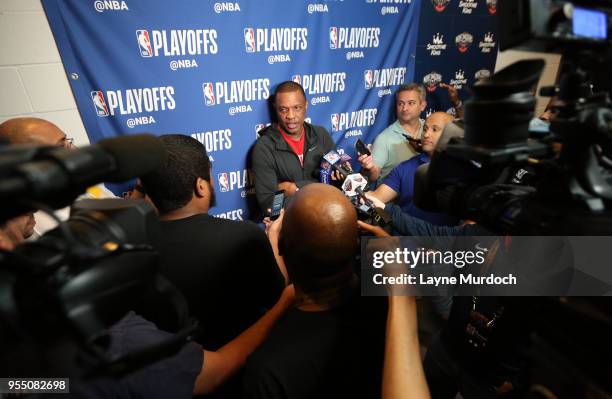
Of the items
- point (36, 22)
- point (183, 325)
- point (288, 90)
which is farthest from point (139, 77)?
point (183, 325)

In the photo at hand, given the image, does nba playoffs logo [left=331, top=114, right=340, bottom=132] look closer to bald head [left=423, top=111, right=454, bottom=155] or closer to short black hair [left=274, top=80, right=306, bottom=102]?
short black hair [left=274, top=80, right=306, bottom=102]

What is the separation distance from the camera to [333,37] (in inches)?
98.3

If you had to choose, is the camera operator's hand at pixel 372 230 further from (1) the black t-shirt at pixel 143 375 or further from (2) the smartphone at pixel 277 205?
(2) the smartphone at pixel 277 205

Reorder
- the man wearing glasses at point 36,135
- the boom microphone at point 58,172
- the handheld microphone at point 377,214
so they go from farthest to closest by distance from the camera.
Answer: the handheld microphone at point 377,214
the man wearing glasses at point 36,135
the boom microphone at point 58,172

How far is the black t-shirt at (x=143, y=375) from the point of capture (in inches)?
26.2

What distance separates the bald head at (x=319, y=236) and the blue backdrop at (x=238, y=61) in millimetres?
1554

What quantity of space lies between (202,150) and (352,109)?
1833mm

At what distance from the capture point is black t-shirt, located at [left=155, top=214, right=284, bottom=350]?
44.1 inches

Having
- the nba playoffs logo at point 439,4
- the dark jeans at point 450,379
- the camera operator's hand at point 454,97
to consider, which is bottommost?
the dark jeans at point 450,379

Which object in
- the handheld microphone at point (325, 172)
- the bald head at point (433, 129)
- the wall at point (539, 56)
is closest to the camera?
the bald head at point (433, 129)

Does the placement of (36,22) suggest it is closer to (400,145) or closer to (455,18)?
(400,145)

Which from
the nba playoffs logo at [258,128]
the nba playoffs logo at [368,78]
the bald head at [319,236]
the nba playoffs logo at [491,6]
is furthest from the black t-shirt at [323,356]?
the nba playoffs logo at [491,6]

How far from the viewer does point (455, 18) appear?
10.0ft

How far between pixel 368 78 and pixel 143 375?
2.69 m
